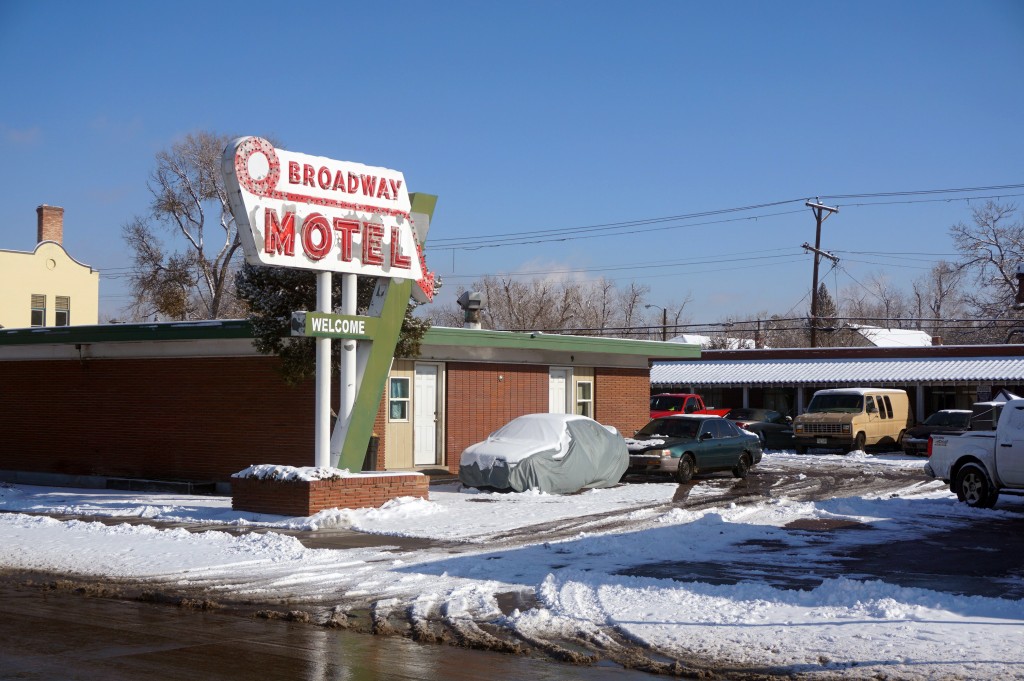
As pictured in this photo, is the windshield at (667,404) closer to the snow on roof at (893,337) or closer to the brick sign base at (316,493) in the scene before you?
the brick sign base at (316,493)

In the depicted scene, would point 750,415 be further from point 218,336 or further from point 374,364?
point 374,364

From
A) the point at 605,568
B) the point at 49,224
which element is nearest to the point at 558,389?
the point at 605,568

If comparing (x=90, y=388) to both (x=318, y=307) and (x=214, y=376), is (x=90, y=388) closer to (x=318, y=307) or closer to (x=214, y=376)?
(x=214, y=376)

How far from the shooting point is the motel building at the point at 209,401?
23.6 m

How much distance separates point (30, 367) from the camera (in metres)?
27.5

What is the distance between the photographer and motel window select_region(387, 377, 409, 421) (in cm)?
2512

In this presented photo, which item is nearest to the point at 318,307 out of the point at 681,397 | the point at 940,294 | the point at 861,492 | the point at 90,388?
the point at 90,388

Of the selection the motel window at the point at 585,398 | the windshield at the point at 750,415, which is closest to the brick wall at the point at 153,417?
the motel window at the point at 585,398

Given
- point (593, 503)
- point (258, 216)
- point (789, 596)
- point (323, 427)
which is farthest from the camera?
point (593, 503)

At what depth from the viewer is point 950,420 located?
33469mm

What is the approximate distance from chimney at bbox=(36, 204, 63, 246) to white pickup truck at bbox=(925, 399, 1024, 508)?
45392 mm

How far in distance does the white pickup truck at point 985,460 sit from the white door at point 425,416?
436 inches

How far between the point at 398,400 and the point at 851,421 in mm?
15965

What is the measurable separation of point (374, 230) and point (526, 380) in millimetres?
10056
